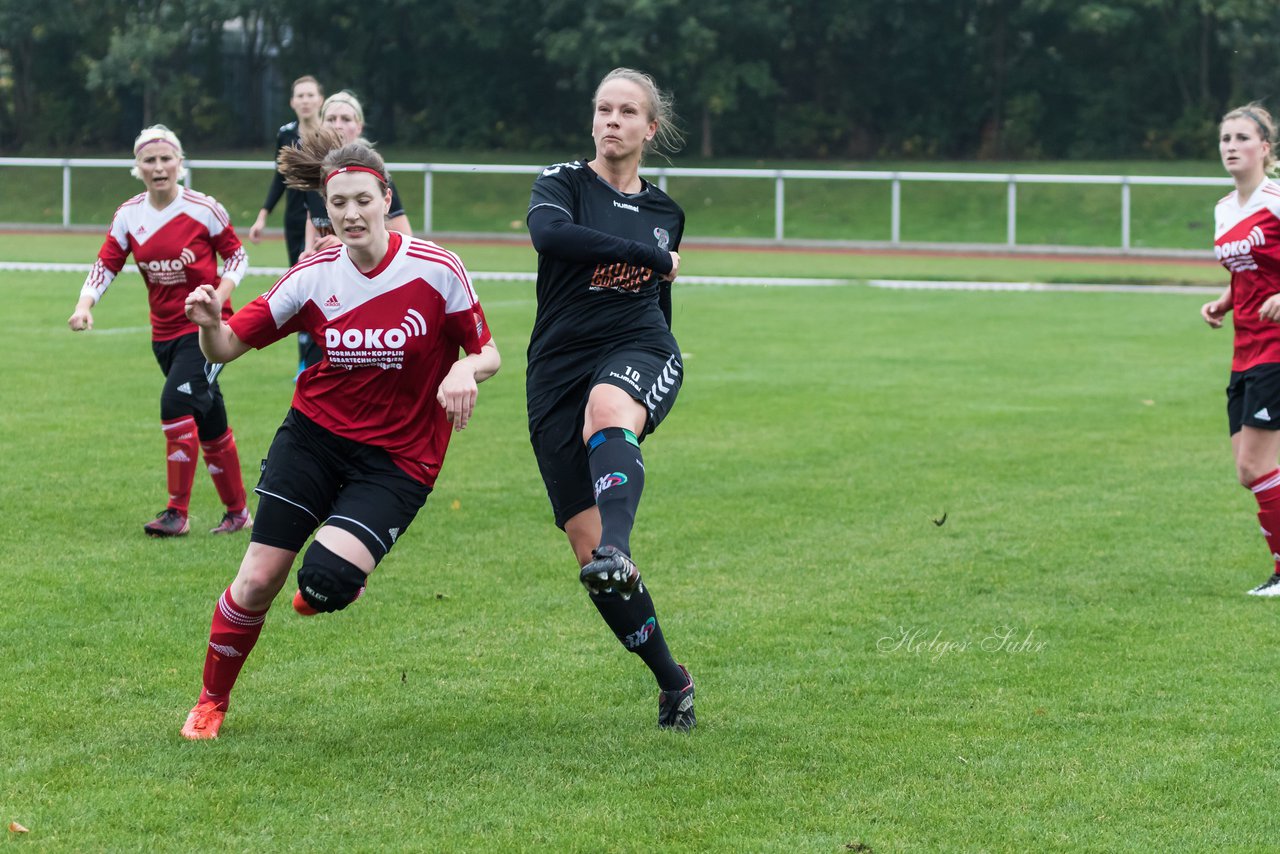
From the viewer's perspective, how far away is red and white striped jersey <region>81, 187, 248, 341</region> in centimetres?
851

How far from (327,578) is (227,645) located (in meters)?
0.53

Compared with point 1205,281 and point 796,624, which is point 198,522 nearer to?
point 796,624

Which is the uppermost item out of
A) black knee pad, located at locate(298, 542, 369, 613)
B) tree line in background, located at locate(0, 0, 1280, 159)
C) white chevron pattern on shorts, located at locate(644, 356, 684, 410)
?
tree line in background, located at locate(0, 0, 1280, 159)

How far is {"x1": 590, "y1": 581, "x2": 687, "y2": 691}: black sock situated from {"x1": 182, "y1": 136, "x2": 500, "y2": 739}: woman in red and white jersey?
70cm

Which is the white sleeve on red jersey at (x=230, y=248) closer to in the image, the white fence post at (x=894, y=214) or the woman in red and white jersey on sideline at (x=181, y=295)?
the woman in red and white jersey on sideline at (x=181, y=295)

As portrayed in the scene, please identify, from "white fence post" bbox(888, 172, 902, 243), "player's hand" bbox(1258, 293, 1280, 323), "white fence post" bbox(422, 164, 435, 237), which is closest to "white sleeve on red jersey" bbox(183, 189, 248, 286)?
"player's hand" bbox(1258, 293, 1280, 323)

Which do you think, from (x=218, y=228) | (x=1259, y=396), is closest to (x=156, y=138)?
(x=218, y=228)

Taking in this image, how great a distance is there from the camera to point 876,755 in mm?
5137

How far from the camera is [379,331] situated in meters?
5.20

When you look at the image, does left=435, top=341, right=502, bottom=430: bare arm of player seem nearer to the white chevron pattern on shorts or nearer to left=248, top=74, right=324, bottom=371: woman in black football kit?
the white chevron pattern on shorts

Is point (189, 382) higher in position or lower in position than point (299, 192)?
lower

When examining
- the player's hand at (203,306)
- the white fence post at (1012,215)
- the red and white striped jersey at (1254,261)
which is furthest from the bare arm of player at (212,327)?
the white fence post at (1012,215)

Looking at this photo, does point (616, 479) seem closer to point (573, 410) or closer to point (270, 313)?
point (573, 410)

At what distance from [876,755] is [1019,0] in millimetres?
40883
